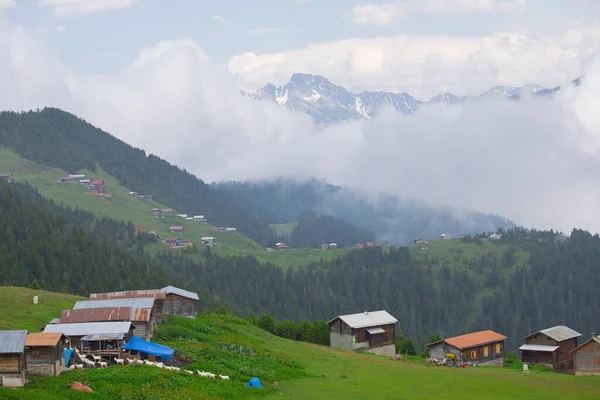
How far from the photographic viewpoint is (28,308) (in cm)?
7444

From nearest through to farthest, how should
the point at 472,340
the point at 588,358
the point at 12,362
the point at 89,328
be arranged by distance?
1. the point at 12,362
2. the point at 89,328
3. the point at 588,358
4. the point at 472,340

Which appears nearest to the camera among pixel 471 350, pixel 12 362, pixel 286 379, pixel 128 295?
pixel 12 362

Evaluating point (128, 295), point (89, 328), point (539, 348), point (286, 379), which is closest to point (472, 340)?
point (539, 348)

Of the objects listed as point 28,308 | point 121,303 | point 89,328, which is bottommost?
point 89,328

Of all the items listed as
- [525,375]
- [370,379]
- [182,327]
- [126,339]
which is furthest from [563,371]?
[126,339]

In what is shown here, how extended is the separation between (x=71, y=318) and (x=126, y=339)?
31.5 ft

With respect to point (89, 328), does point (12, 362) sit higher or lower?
lower

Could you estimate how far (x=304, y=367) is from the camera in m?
67.3

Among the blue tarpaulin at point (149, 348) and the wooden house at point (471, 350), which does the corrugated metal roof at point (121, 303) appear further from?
the wooden house at point (471, 350)

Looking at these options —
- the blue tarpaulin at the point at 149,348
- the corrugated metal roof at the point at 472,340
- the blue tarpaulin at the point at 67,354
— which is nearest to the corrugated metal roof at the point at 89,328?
the blue tarpaulin at the point at 149,348

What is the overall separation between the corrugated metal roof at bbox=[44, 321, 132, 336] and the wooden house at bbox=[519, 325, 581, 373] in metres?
53.4

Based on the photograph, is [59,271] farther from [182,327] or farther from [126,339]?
[126,339]

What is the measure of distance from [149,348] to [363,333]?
4489 cm

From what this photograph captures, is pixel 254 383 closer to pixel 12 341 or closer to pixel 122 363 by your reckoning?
pixel 122 363
